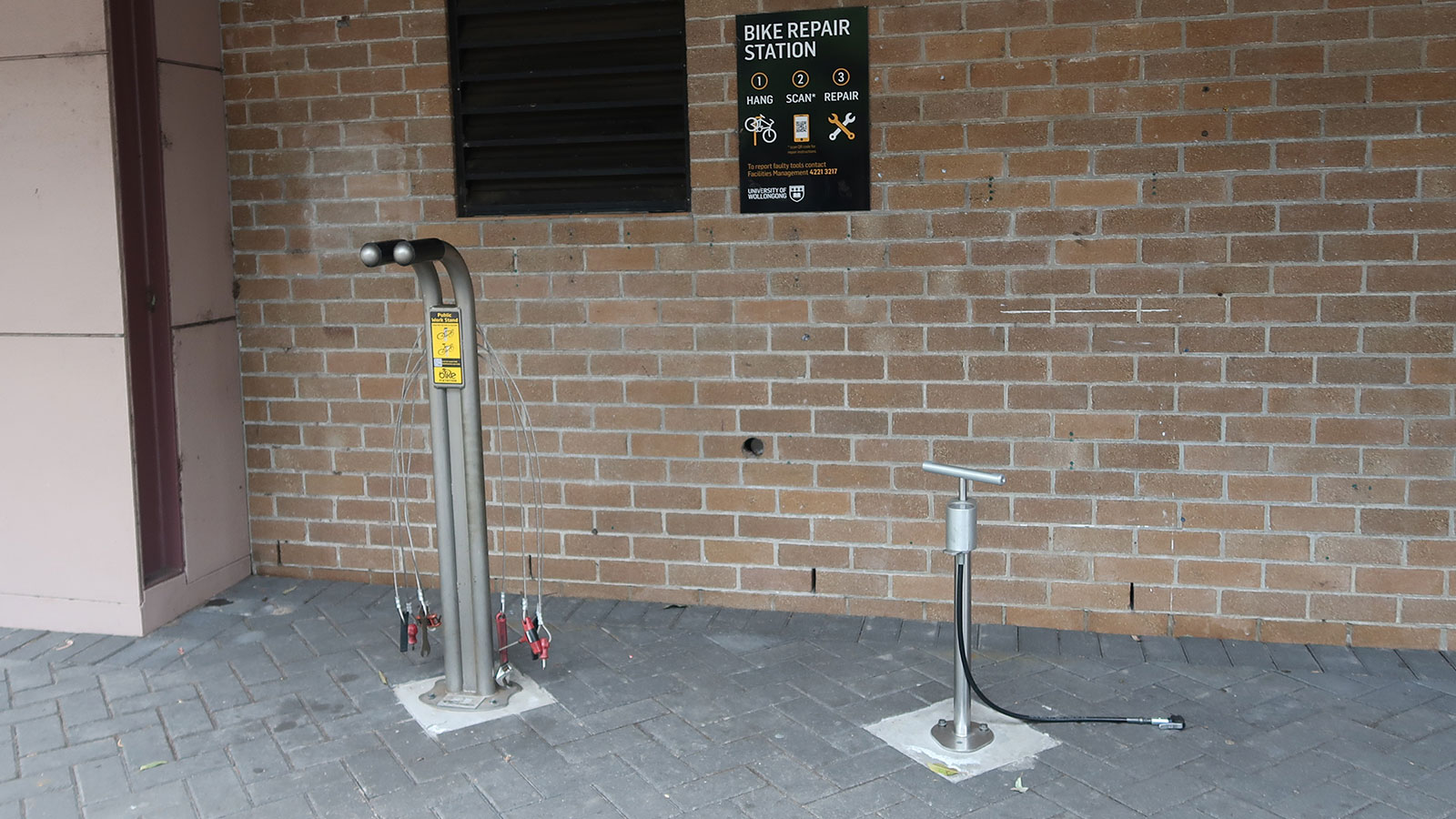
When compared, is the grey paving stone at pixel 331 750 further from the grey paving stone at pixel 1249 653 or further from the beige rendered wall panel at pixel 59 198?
the grey paving stone at pixel 1249 653

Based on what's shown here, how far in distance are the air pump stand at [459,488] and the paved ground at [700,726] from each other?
0.76 ft

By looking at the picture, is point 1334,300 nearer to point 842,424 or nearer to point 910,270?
point 910,270

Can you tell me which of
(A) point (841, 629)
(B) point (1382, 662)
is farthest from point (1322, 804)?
(A) point (841, 629)

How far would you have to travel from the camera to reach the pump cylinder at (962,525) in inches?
154

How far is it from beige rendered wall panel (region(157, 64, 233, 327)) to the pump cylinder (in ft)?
11.9

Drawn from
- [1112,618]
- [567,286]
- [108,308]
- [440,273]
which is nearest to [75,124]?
[108,308]

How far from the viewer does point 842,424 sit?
17.5ft

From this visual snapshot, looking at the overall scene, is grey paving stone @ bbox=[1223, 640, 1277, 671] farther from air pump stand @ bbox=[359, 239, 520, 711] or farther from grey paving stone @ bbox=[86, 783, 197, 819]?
grey paving stone @ bbox=[86, 783, 197, 819]

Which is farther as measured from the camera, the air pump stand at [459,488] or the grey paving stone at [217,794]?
the air pump stand at [459,488]

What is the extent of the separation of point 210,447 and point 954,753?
3.74 meters

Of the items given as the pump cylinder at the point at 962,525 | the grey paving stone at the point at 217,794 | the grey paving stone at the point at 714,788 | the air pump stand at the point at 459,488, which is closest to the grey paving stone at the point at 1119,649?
the pump cylinder at the point at 962,525

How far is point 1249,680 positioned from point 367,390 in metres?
4.02

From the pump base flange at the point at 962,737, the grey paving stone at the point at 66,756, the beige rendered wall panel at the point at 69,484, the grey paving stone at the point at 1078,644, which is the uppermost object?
the beige rendered wall panel at the point at 69,484

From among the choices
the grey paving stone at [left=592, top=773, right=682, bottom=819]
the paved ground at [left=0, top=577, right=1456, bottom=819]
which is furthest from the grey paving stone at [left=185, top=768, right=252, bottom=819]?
the grey paving stone at [left=592, top=773, right=682, bottom=819]
